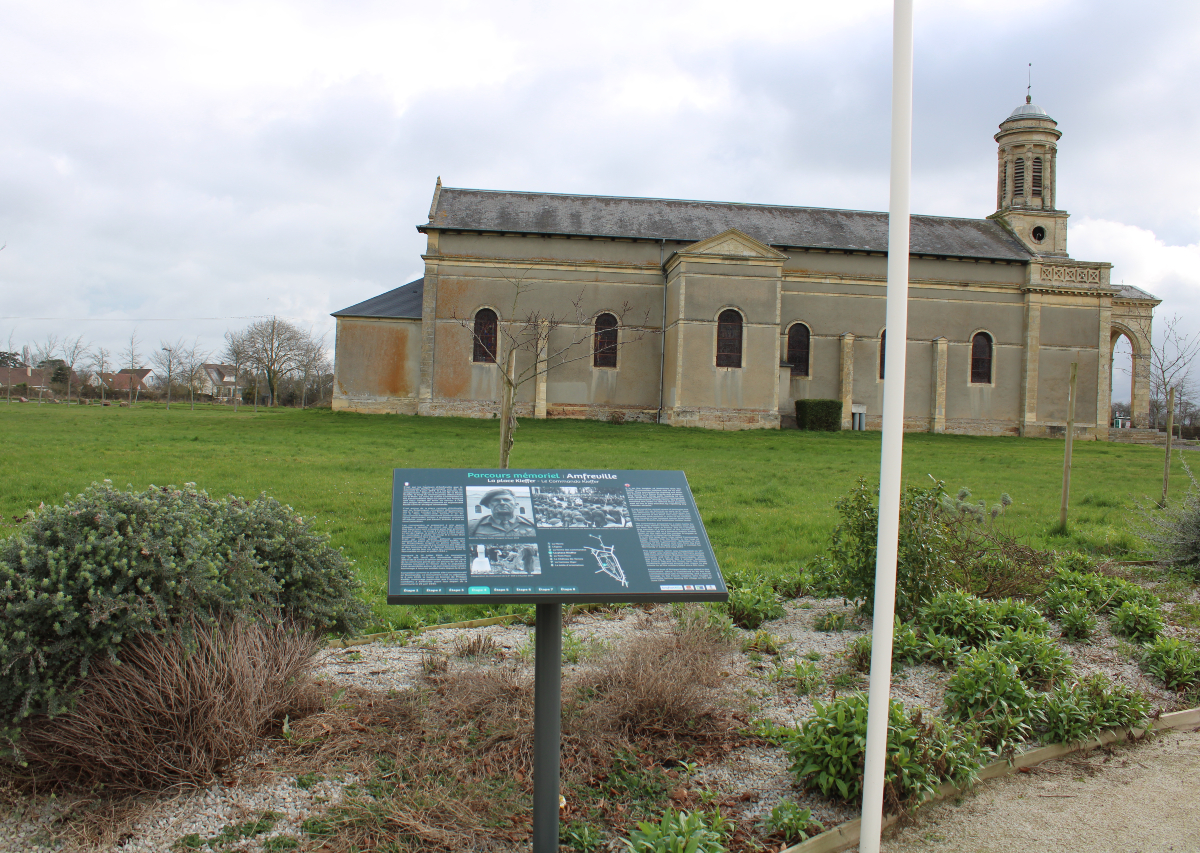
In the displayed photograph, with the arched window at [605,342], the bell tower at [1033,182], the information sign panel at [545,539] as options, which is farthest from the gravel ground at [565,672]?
the bell tower at [1033,182]

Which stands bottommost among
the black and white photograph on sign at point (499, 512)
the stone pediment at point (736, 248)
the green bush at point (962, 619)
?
the green bush at point (962, 619)

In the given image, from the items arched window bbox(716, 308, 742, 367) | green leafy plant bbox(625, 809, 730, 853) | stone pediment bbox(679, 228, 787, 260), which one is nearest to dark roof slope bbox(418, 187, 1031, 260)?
stone pediment bbox(679, 228, 787, 260)

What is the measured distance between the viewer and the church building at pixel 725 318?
2964cm

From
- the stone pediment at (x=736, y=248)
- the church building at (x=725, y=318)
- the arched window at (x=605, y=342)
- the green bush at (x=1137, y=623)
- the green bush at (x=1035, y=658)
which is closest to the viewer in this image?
the green bush at (x=1035, y=658)

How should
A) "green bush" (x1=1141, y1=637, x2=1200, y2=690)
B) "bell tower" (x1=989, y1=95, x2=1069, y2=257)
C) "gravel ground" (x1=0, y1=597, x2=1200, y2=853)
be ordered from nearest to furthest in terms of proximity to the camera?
"gravel ground" (x1=0, y1=597, x2=1200, y2=853)
"green bush" (x1=1141, y1=637, x2=1200, y2=690)
"bell tower" (x1=989, y1=95, x2=1069, y2=257)

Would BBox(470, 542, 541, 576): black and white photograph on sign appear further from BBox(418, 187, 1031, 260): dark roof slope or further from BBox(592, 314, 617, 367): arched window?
BBox(418, 187, 1031, 260): dark roof slope

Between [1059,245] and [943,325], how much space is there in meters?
8.51

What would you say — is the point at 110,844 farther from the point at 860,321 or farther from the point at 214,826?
the point at 860,321

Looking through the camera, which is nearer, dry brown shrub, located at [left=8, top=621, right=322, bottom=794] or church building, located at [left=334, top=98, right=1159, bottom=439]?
dry brown shrub, located at [left=8, top=621, right=322, bottom=794]

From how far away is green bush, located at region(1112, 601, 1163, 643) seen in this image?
215 inches

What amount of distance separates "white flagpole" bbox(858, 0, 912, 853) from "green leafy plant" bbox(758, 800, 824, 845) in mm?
310

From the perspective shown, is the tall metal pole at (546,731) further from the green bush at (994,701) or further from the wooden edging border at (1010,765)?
the green bush at (994,701)

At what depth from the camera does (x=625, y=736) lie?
3822 millimetres

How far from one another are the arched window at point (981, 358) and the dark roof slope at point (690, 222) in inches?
141
